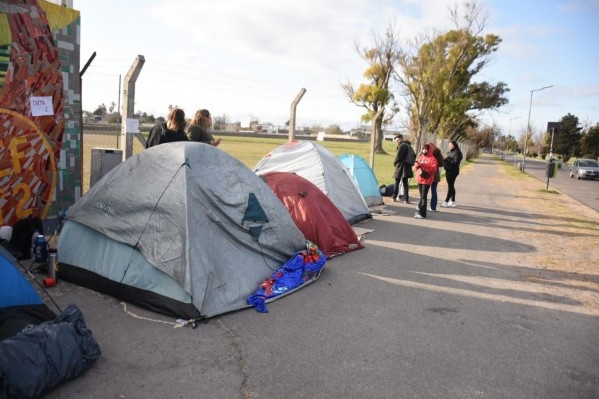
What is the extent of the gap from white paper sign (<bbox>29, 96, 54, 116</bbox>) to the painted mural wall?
1cm

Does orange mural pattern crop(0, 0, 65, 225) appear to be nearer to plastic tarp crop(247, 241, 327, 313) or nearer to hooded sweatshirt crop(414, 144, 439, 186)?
plastic tarp crop(247, 241, 327, 313)

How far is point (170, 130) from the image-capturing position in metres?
6.55

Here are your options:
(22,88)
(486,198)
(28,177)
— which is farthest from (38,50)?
(486,198)

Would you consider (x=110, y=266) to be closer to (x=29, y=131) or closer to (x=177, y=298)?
(x=177, y=298)

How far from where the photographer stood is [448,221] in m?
10.5

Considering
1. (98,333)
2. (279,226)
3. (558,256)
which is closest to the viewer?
(98,333)

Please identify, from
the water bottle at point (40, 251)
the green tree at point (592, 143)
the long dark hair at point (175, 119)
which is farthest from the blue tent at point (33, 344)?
the green tree at point (592, 143)

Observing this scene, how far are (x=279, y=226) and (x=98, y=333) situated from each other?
2.45m

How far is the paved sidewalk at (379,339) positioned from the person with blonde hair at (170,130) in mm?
2522

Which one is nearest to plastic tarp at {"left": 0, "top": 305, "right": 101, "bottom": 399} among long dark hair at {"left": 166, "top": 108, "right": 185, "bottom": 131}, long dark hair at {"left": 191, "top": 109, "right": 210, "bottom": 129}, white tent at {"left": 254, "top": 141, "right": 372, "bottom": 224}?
long dark hair at {"left": 166, "top": 108, "right": 185, "bottom": 131}

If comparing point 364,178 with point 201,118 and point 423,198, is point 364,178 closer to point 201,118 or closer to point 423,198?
point 423,198

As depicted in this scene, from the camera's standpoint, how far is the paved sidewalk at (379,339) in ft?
10.7

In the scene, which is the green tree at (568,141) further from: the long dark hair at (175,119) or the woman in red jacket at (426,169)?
the long dark hair at (175,119)

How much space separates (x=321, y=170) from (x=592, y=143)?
66.7 metres
